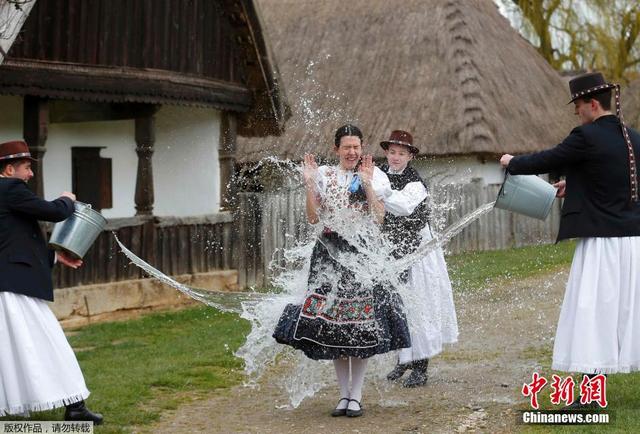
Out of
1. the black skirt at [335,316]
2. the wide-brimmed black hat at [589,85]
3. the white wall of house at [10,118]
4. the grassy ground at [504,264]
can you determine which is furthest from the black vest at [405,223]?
the white wall of house at [10,118]

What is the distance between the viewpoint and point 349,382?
6344mm

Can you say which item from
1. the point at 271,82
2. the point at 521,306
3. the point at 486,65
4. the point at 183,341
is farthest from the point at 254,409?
the point at 486,65

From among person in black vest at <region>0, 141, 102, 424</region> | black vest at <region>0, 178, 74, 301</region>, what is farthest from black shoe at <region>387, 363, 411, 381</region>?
black vest at <region>0, 178, 74, 301</region>

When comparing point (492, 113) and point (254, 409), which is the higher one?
point (492, 113)

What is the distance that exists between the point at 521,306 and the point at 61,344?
21.3 ft

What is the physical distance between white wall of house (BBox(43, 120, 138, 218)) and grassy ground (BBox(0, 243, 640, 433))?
6.41 ft

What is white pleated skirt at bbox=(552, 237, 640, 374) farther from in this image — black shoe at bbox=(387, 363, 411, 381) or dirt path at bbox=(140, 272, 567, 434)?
black shoe at bbox=(387, 363, 411, 381)

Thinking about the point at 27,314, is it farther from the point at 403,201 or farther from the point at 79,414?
the point at 403,201

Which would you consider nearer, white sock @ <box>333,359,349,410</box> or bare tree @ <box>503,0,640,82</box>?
white sock @ <box>333,359,349,410</box>

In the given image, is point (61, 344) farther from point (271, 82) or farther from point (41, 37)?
point (271, 82)

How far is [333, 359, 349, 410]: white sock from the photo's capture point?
616 centimetres

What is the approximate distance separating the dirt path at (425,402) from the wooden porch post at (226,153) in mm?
5277

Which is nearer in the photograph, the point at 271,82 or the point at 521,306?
the point at 521,306

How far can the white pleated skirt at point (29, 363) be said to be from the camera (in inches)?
223
